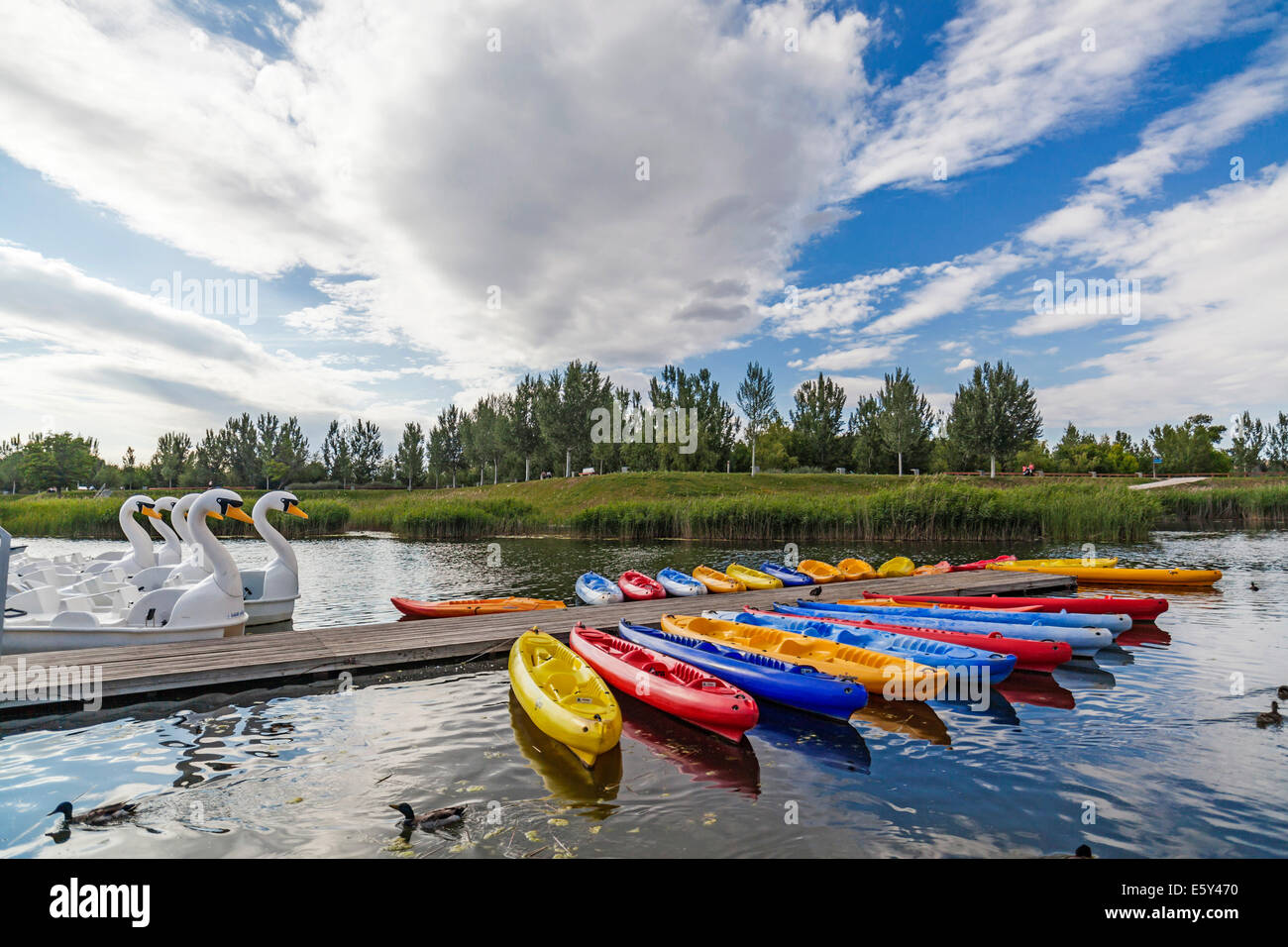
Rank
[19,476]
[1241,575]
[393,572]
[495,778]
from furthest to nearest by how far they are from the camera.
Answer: [19,476]
[393,572]
[1241,575]
[495,778]

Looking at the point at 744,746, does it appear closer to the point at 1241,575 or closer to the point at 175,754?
the point at 175,754

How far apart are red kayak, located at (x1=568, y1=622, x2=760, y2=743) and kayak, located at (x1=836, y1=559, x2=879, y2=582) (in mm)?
11134

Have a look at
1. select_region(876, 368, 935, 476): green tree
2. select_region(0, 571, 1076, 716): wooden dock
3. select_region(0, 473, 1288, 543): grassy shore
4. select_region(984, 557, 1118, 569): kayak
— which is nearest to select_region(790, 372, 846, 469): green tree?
select_region(876, 368, 935, 476): green tree

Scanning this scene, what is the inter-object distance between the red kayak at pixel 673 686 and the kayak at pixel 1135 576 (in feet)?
52.4

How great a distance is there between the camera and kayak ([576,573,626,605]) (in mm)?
16819

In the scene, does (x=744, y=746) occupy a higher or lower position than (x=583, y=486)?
lower

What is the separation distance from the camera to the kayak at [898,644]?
9.38m

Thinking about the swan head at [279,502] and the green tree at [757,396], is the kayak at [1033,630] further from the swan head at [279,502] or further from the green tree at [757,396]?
the green tree at [757,396]

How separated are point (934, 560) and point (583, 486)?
36.4 m

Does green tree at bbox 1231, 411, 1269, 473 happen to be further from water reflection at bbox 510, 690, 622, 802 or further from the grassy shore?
water reflection at bbox 510, 690, 622, 802

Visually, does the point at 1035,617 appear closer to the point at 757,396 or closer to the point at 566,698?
the point at 566,698

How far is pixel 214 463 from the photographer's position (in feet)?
273

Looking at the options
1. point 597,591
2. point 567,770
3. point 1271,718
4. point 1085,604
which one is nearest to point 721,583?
point 597,591
